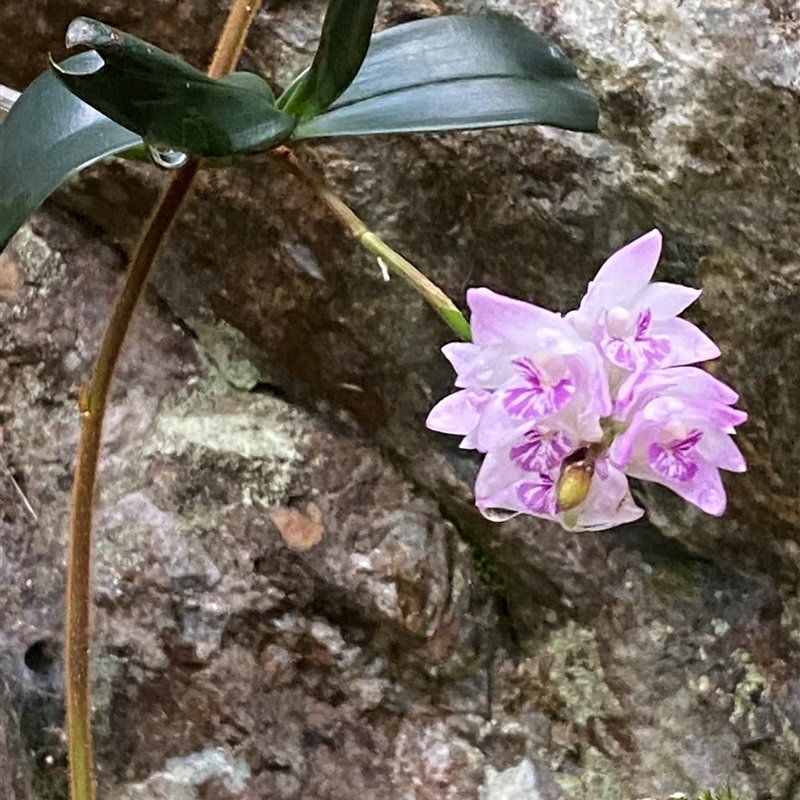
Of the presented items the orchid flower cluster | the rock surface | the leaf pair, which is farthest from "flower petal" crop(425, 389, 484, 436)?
the rock surface

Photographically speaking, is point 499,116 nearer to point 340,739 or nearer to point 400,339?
point 400,339

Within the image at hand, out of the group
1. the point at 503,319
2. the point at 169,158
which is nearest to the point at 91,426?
the point at 169,158

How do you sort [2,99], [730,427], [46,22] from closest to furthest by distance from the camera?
[730,427] → [2,99] → [46,22]

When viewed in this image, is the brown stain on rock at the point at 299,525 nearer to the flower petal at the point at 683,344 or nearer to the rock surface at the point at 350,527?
the rock surface at the point at 350,527

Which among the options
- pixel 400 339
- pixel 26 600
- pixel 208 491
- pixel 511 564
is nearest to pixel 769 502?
pixel 511 564

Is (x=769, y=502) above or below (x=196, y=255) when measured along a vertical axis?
below

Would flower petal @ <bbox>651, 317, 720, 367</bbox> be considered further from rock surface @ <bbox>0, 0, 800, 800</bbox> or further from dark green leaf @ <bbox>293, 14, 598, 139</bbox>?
rock surface @ <bbox>0, 0, 800, 800</bbox>

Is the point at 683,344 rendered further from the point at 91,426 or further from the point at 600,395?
the point at 91,426
